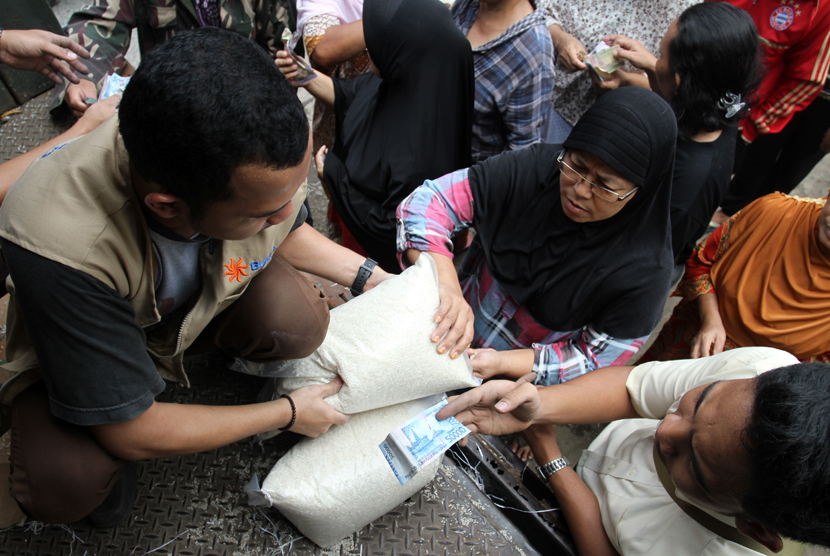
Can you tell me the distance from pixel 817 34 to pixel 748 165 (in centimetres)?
91

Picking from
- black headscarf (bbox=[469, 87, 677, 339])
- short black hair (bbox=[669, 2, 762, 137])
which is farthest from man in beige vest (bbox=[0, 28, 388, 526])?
short black hair (bbox=[669, 2, 762, 137])

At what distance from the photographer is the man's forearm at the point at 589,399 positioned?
159 centimetres

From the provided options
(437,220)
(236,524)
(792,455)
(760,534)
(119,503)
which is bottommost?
(236,524)

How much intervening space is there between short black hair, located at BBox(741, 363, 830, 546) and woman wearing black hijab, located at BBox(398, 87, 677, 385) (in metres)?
0.64

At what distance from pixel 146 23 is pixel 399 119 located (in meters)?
1.44

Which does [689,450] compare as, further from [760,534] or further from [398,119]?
[398,119]

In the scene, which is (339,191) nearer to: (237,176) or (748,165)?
(237,176)

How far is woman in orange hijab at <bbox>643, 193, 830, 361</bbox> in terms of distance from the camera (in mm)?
1904

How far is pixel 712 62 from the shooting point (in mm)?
1920

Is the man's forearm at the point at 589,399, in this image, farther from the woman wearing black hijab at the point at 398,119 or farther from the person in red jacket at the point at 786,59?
the person in red jacket at the point at 786,59

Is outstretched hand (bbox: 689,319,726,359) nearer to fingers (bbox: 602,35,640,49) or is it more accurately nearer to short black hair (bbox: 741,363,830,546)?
short black hair (bbox: 741,363,830,546)

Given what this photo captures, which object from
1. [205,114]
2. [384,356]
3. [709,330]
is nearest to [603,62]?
[709,330]

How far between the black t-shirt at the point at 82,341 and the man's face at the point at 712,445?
1.22 meters

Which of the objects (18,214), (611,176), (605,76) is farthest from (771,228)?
(18,214)
